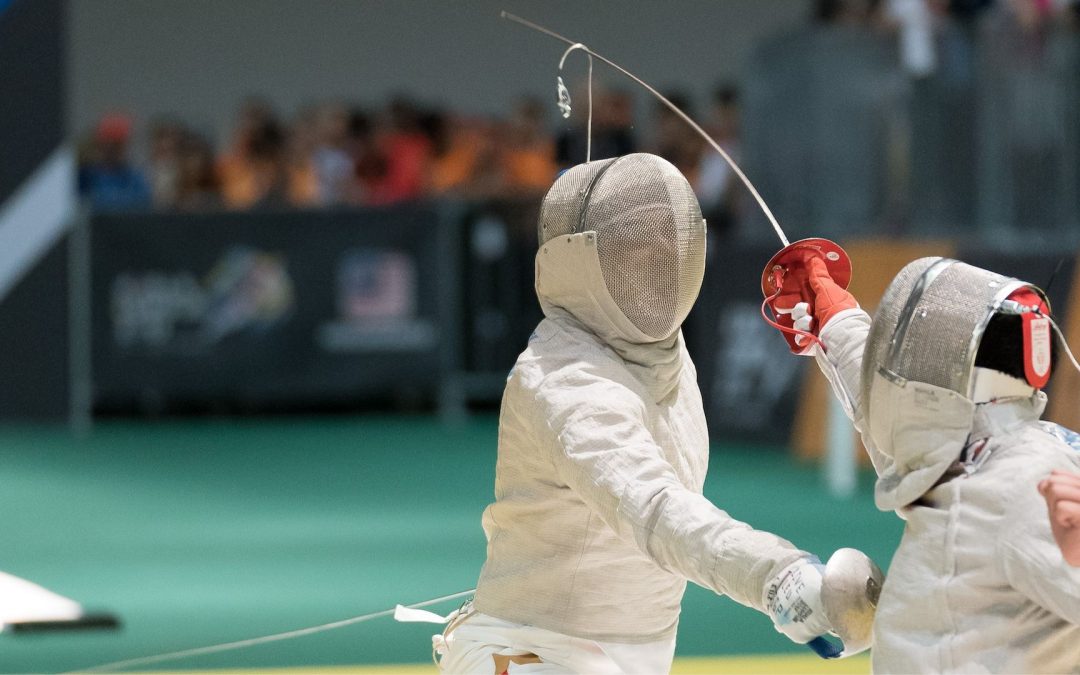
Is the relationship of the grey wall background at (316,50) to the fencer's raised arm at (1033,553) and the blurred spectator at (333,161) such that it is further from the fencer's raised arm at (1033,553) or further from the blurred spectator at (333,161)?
the fencer's raised arm at (1033,553)

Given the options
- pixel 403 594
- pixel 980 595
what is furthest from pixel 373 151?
pixel 980 595

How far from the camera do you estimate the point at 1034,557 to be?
213 centimetres

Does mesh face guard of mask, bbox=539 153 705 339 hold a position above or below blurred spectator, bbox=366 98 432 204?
below

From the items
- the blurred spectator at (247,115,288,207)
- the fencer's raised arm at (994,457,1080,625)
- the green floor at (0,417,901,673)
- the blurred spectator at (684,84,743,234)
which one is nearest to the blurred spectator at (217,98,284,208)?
the blurred spectator at (247,115,288,207)

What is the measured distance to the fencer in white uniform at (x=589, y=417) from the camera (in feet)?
9.36

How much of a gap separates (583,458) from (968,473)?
65cm

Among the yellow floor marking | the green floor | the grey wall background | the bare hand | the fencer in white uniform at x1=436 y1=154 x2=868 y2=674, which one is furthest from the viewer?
the grey wall background

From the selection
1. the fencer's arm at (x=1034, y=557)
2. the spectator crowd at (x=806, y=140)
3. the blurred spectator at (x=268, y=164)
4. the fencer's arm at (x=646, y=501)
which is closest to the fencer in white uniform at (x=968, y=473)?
the fencer's arm at (x=1034, y=557)

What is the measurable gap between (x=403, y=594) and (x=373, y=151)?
6426 millimetres

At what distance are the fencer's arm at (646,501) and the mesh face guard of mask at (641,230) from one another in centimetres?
19

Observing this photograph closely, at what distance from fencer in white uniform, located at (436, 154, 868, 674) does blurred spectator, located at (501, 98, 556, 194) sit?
28.4ft

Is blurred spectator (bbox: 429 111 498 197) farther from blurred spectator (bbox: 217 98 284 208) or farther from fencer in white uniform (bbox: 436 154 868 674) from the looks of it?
fencer in white uniform (bbox: 436 154 868 674)

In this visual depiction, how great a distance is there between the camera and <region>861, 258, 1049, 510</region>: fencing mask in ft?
7.47

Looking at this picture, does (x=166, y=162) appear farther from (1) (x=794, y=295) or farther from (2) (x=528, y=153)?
(1) (x=794, y=295)
